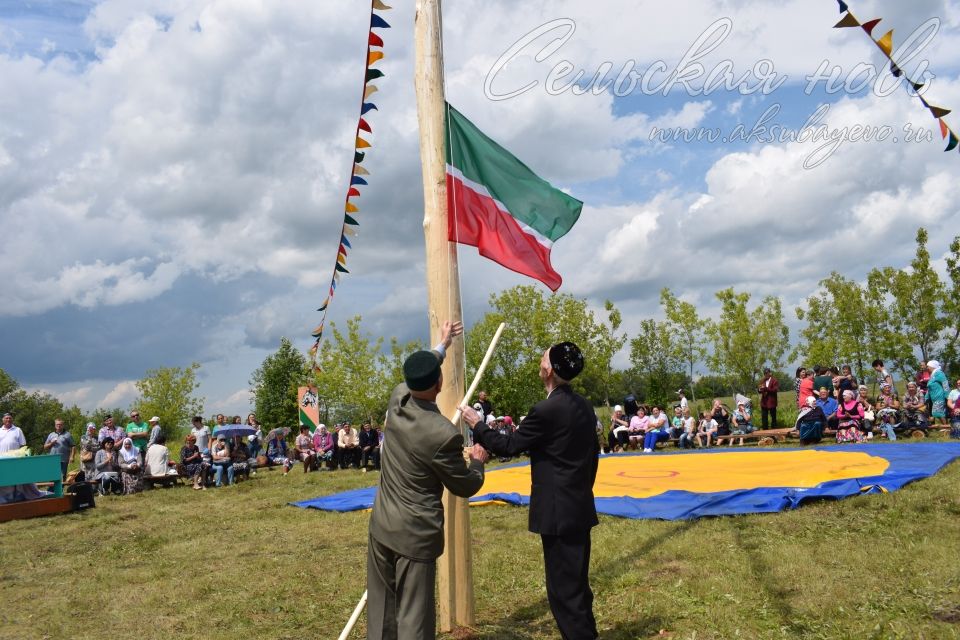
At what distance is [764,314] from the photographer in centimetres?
3666

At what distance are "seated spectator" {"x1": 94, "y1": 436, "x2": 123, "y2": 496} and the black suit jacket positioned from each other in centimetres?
1212

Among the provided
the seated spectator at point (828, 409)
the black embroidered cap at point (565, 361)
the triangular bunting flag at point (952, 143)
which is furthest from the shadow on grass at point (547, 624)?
the seated spectator at point (828, 409)

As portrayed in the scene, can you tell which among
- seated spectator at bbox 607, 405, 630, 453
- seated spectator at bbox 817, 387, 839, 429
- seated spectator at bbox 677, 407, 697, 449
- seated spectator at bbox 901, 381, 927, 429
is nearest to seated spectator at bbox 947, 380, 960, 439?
seated spectator at bbox 901, 381, 927, 429

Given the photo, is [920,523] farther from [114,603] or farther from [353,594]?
[114,603]

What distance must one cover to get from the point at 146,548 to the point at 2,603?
2214mm

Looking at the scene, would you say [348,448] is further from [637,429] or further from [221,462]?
[637,429]

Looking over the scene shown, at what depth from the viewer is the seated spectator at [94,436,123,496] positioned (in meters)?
14.1

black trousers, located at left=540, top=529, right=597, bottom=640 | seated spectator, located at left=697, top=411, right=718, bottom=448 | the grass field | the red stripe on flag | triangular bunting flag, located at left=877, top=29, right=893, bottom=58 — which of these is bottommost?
the grass field

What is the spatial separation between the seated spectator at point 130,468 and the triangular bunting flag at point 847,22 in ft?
44.7

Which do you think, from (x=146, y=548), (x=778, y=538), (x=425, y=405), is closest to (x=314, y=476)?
(x=146, y=548)

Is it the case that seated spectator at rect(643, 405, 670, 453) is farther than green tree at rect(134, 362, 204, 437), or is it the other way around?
green tree at rect(134, 362, 204, 437)

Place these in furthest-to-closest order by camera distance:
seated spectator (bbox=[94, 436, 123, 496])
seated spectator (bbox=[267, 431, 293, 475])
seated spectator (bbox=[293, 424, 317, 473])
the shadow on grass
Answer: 1. seated spectator (bbox=[267, 431, 293, 475])
2. seated spectator (bbox=[293, 424, 317, 473])
3. seated spectator (bbox=[94, 436, 123, 496])
4. the shadow on grass

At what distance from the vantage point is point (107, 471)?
46.6 ft

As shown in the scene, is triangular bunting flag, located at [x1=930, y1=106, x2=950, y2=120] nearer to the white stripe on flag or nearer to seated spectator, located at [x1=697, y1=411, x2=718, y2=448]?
the white stripe on flag
